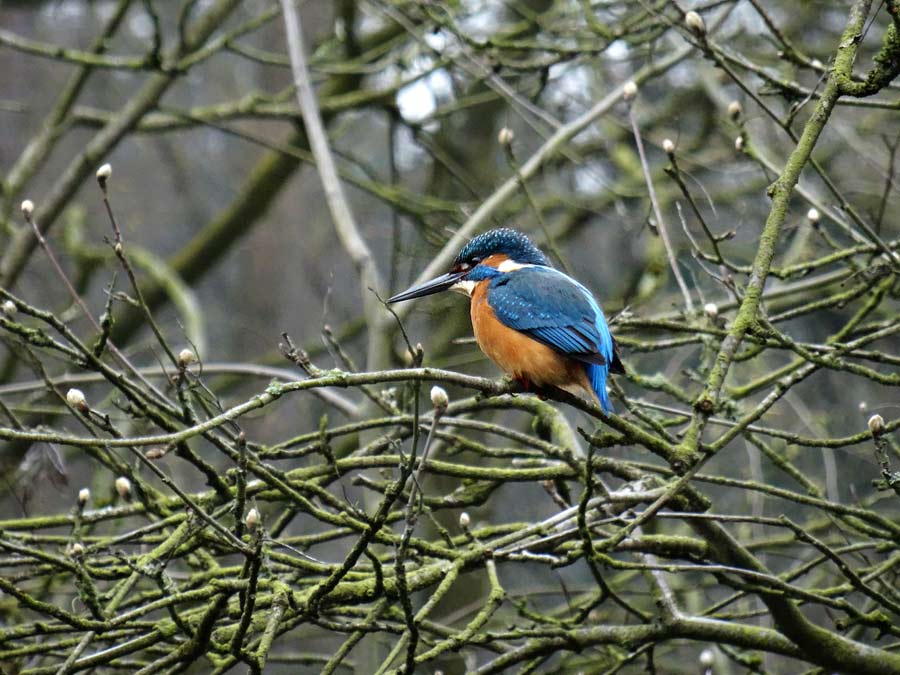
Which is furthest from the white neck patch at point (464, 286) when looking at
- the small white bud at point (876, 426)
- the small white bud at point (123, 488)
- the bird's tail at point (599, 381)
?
the small white bud at point (876, 426)

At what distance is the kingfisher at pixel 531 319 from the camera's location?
10.2 feet

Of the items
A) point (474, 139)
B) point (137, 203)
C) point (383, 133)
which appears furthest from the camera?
point (383, 133)

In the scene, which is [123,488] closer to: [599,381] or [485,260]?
[599,381]

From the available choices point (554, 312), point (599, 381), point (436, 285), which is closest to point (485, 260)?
point (436, 285)

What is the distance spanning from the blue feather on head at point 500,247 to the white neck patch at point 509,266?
2 cm

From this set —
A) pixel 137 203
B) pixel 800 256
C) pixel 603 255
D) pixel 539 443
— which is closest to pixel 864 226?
pixel 539 443

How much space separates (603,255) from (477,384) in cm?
667

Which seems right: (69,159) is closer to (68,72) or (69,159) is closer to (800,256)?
(68,72)

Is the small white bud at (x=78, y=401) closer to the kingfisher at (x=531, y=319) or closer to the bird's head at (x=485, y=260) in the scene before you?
the kingfisher at (x=531, y=319)

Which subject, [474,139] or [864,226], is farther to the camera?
[474,139]

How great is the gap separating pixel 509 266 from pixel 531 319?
497mm

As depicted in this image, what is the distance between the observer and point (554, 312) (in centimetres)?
328

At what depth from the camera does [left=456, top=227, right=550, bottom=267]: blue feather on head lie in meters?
3.66

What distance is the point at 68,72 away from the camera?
416 inches
